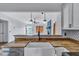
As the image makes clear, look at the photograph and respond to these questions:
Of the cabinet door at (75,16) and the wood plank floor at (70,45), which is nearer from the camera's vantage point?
the wood plank floor at (70,45)

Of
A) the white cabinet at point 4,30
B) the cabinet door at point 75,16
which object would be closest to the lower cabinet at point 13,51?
the cabinet door at point 75,16

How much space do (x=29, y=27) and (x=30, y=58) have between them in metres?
4.45

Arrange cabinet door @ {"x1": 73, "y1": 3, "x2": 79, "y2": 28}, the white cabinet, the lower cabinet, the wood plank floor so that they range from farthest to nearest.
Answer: the white cabinet
cabinet door @ {"x1": 73, "y1": 3, "x2": 79, "y2": 28}
the lower cabinet
the wood plank floor

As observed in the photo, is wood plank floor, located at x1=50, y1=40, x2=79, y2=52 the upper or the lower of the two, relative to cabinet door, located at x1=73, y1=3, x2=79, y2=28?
lower

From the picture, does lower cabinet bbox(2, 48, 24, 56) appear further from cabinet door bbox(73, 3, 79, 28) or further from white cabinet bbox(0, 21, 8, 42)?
white cabinet bbox(0, 21, 8, 42)

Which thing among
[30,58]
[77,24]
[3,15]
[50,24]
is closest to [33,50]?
[30,58]

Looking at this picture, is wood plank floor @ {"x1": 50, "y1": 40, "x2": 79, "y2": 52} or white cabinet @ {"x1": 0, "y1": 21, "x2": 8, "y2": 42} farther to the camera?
white cabinet @ {"x1": 0, "y1": 21, "x2": 8, "y2": 42}

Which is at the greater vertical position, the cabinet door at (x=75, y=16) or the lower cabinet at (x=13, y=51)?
the cabinet door at (x=75, y=16)

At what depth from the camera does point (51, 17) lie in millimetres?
4918

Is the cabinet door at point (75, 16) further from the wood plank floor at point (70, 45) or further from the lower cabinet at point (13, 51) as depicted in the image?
the lower cabinet at point (13, 51)

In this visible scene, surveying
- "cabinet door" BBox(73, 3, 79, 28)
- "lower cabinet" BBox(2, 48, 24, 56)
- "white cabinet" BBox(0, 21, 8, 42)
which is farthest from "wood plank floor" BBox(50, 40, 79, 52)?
"white cabinet" BBox(0, 21, 8, 42)

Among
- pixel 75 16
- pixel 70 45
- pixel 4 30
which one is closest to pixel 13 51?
pixel 70 45

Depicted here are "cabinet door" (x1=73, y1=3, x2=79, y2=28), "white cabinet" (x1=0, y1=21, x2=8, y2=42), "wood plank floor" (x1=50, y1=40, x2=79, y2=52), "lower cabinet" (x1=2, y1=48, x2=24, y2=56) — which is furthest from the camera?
"white cabinet" (x1=0, y1=21, x2=8, y2=42)

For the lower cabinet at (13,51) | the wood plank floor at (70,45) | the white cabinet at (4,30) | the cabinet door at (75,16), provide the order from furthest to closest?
the white cabinet at (4,30) < the cabinet door at (75,16) < the lower cabinet at (13,51) < the wood plank floor at (70,45)
